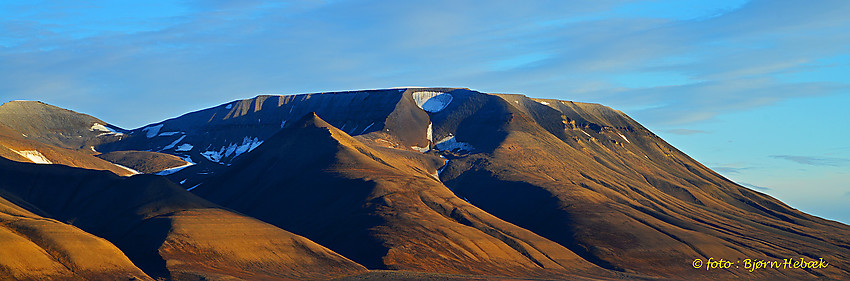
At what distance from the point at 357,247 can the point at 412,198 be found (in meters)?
25.0

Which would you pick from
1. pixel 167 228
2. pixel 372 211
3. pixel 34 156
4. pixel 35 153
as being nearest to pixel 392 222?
pixel 372 211

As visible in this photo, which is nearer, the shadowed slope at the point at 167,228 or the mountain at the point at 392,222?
the shadowed slope at the point at 167,228

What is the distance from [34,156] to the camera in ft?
589

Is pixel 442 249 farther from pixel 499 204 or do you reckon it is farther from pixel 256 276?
pixel 499 204

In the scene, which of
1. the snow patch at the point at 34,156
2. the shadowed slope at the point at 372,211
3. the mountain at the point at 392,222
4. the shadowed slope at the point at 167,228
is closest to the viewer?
the shadowed slope at the point at 167,228

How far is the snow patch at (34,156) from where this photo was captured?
580 ft

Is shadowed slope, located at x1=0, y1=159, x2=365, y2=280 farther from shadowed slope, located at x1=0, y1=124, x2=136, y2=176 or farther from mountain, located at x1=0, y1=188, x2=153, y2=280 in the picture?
shadowed slope, located at x1=0, y1=124, x2=136, y2=176

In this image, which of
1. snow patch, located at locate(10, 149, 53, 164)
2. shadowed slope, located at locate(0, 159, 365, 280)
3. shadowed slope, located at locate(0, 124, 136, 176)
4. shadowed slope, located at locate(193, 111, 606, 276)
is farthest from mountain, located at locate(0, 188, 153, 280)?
snow patch, located at locate(10, 149, 53, 164)

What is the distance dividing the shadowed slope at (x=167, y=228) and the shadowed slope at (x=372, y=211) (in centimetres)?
1206

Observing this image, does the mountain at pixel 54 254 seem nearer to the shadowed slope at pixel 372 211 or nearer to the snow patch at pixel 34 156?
the shadowed slope at pixel 372 211

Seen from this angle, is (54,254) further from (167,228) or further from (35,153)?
(35,153)

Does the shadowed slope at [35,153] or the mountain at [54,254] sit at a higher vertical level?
the shadowed slope at [35,153]

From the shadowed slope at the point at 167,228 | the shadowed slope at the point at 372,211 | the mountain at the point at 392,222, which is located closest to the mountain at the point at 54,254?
the mountain at the point at 392,222

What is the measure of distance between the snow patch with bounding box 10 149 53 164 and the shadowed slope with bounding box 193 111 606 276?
1388 inches
